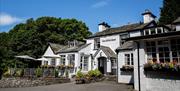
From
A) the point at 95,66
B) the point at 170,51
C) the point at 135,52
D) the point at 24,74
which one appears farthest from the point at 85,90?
the point at 24,74

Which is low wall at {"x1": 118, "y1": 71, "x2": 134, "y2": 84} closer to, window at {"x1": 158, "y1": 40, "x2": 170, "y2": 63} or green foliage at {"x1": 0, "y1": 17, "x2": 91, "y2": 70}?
window at {"x1": 158, "y1": 40, "x2": 170, "y2": 63}

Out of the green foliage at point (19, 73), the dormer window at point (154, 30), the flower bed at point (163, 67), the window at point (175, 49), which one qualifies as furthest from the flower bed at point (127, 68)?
the green foliage at point (19, 73)

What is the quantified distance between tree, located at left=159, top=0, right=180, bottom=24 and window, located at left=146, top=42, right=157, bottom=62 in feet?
82.7

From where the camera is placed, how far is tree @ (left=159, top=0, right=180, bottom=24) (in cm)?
3796

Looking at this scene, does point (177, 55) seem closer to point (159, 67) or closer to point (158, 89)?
point (159, 67)

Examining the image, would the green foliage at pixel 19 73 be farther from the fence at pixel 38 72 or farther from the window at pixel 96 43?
the window at pixel 96 43

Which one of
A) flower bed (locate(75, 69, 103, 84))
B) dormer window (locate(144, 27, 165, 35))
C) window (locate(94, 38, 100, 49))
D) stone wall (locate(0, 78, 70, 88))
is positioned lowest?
stone wall (locate(0, 78, 70, 88))

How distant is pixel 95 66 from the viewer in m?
28.2

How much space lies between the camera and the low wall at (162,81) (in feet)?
44.5

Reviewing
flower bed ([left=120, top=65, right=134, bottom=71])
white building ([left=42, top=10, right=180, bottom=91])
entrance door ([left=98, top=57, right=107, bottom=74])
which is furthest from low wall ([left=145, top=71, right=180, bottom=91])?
entrance door ([left=98, top=57, right=107, bottom=74])

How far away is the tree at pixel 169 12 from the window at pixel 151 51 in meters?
25.2

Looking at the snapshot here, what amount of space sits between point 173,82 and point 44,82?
591 inches

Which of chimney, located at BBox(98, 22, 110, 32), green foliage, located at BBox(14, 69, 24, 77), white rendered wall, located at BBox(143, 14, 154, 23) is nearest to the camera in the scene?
white rendered wall, located at BBox(143, 14, 154, 23)

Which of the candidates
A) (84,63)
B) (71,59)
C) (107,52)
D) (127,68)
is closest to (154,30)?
(127,68)
